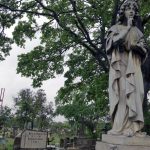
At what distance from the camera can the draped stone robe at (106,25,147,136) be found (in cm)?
555

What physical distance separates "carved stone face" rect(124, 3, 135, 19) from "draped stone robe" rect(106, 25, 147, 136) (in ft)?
0.87

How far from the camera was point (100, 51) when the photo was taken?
1561 centimetres

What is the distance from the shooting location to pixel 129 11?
6.30 meters

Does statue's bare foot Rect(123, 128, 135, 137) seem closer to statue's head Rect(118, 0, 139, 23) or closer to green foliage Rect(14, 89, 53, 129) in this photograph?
statue's head Rect(118, 0, 139, 23)

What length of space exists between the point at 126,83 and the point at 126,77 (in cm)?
12

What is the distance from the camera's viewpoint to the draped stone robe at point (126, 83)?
5555 millimetres

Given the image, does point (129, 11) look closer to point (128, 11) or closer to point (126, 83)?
point (128, 11)

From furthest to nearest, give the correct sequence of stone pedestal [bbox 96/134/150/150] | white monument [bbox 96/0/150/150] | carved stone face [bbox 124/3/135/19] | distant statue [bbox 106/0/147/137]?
carved stone face [bbox 124/3/135/19], distant statue [bbox 106/0/147/137], white monument [bbox 96/0/150/150], stone pedestal [bbox 96/134/150/150]

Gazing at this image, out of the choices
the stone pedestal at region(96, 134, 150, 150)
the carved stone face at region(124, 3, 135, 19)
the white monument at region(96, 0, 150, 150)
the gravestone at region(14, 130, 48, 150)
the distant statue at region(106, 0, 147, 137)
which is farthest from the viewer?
the gravestone at region(14, 130, 48, 150)

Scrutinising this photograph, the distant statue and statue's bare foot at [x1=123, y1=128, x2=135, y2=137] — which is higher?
the distant statue

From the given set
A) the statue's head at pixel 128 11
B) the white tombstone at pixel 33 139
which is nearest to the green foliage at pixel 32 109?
the white tombstone at pixel 33 139

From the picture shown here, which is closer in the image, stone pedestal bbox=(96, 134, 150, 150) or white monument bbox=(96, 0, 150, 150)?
stone pedestal bbox=(96, 134, 150, 150)

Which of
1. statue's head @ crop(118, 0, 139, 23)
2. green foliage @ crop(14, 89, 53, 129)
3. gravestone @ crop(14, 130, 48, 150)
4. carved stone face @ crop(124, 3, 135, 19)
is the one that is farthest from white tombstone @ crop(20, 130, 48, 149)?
green foliage @ crop(14, 89, 53, 129)

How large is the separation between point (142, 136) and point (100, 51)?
10502 millimetres
